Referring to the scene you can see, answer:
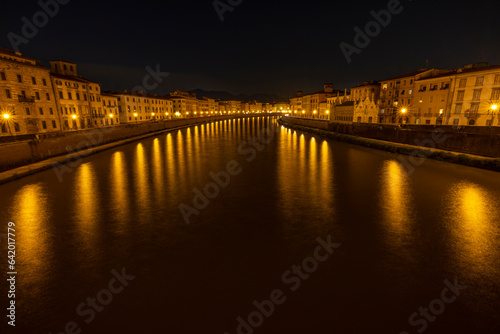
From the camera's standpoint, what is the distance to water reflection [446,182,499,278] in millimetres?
7970

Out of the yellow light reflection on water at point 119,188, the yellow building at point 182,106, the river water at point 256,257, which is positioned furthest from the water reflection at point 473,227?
the yellow building at point 182,106

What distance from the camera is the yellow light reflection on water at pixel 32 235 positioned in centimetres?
748

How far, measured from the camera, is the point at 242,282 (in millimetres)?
7133

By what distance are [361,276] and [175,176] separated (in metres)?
16.2

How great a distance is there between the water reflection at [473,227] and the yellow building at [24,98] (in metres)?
50.6

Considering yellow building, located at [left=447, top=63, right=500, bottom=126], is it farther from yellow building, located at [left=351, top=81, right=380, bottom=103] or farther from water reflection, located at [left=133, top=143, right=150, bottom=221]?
water reflection, located at [left=133, top=143, right=150, bottom=221]

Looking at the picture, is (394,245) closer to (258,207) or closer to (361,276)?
(361,276)

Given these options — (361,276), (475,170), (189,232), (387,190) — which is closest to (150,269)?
(189,232)

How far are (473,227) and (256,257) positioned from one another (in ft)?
32.2
